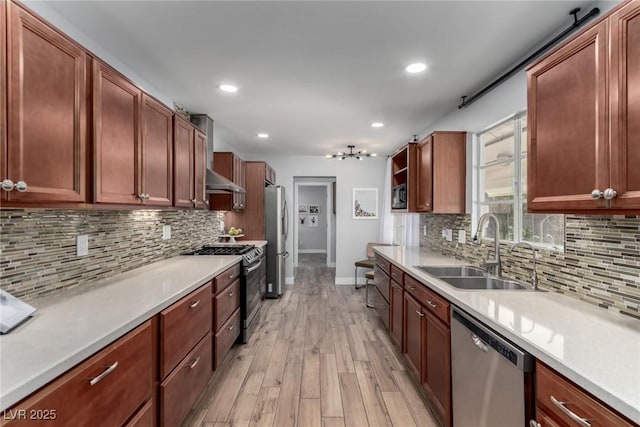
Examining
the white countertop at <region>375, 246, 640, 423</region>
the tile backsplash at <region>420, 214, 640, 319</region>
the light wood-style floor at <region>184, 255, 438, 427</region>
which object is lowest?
the light wood-style floor at <region>184, 255, 438, 427</region>

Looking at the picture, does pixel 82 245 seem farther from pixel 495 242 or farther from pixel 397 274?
pixel 495 242

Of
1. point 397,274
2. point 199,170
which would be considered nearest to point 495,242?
point 397,274

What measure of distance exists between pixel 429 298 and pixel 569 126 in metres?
1.24

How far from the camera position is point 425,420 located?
1.90 metres

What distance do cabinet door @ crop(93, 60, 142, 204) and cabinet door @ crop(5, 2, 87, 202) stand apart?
2.9 inches

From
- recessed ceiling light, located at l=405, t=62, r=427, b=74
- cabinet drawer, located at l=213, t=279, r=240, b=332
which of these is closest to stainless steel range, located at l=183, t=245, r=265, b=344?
cabinet drawer, located at l=213, t=279, r=240, b=332

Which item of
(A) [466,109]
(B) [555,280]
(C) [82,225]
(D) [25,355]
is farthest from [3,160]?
(A) [466,109]

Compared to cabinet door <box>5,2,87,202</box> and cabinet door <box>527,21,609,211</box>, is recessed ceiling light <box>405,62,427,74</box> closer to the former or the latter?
cabinet door <box>527,21,609,211</box>

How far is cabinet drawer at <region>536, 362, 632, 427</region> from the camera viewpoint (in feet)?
2.59

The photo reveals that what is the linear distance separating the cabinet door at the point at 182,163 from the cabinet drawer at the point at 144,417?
139 centimetres

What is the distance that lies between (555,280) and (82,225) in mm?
2899

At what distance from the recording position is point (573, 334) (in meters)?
1.12

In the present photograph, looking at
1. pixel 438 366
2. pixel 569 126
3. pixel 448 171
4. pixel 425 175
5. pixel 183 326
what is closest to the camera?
pixel 569 126

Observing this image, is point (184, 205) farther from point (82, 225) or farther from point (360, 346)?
point (360, 346)
